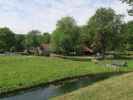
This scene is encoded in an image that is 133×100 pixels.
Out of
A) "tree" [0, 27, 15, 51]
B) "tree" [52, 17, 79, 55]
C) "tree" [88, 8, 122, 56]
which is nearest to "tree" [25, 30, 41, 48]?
"tree" [0, 27, 15, 51]

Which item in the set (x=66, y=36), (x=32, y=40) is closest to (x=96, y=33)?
(x=66, y=36)

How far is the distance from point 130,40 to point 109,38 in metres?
11.0

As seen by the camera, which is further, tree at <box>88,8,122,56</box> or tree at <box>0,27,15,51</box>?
tree at <box>0,27,15,51</box>

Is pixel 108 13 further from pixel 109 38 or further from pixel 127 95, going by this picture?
pixel 127 95

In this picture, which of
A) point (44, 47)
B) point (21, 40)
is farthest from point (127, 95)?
point (21, 40)

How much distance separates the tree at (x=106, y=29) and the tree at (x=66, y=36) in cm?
524

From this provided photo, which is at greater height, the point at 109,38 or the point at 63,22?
the point at 63,22

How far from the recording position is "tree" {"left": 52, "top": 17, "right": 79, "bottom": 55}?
242ft

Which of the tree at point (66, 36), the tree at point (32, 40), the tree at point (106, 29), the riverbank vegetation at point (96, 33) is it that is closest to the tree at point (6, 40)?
the tree at point (32, 40)

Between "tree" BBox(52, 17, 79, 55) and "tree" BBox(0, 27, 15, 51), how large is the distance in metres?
41.0

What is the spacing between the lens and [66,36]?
241ft

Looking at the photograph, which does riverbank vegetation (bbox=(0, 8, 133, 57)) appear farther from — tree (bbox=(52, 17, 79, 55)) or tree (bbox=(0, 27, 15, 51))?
tree (bbox=(0, 27, 15, 51))

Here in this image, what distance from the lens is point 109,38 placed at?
74875 mm

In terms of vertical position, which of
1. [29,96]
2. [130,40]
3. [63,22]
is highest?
[63,22]
